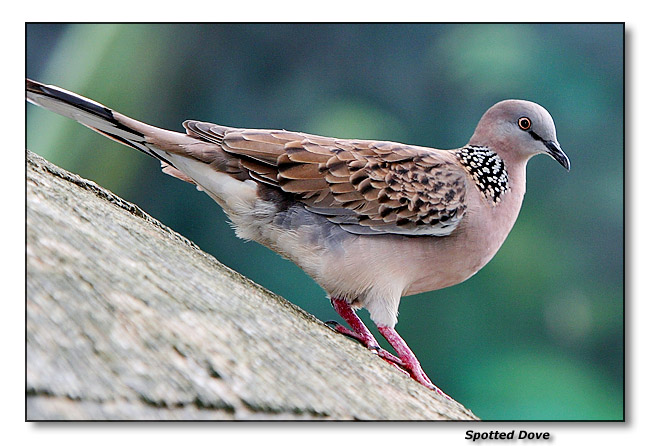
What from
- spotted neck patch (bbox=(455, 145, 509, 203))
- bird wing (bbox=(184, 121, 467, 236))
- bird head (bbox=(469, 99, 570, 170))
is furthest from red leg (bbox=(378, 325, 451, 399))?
bird head (bbox=(469, 99, 570, 170))

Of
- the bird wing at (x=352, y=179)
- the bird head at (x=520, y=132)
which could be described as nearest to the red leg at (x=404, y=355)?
the bird wing at (x=352, y=179)

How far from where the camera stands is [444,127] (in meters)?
3.84

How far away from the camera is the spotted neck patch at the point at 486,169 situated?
2799 mm

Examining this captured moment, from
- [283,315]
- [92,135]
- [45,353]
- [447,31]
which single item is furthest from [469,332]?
[45,353]

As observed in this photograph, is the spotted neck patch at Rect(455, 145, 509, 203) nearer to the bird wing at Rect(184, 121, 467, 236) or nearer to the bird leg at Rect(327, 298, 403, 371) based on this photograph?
the bird wing at Rect(184, 121, 467, 236)

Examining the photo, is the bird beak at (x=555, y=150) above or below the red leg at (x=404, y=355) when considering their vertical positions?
above

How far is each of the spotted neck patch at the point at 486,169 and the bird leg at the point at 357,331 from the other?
29.2 inches

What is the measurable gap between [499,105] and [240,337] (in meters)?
1.77

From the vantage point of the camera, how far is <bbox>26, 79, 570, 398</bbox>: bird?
2441 mm

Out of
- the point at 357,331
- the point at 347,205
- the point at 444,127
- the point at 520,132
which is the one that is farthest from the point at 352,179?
the point at 444,127

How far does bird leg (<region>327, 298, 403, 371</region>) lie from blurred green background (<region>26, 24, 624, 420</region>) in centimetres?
58

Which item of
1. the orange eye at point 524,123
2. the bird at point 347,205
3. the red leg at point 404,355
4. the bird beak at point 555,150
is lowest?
the red leg at point 404,355

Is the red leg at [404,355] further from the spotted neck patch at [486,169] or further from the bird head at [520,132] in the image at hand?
the bird head at [520,132]
